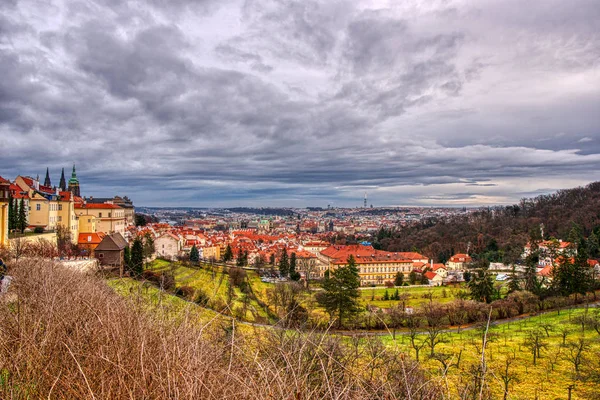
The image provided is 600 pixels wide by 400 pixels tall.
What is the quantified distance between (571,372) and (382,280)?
41.0m

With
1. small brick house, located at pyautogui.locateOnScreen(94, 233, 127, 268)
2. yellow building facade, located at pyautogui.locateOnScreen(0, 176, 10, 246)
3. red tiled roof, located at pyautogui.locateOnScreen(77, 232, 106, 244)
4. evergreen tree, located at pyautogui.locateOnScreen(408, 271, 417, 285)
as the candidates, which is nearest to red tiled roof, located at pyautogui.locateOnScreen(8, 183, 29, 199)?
red tiled roof, located at pyautogui.locateOnScreen(77, 232, 106, 244)

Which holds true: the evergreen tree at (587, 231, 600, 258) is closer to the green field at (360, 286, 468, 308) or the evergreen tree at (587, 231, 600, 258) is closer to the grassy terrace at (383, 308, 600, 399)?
the green field at (360, 286, 468, 308)

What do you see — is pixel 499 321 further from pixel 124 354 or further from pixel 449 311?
pixel 124 354

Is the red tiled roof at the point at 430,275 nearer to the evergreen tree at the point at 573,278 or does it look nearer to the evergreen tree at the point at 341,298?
the evergreen tree at the point at 573,278

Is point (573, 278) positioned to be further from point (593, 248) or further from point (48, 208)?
point (48, 208)

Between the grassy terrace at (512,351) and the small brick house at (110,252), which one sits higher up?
the small brick house at (110,252)

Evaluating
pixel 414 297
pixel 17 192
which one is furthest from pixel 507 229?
pixel 17 192

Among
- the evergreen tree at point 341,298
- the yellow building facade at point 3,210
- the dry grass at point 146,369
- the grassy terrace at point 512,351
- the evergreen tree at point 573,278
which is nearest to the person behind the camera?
the dry grass at point 146,369

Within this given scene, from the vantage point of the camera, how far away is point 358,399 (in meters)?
2.51

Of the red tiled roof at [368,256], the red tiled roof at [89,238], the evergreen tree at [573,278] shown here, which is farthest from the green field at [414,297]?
the red tiled roof at [89,238]

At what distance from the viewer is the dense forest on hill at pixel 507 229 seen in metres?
67.6

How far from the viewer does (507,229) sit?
76750mm

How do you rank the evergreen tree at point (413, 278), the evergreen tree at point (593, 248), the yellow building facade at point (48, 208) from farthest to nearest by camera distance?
the evergreen tree at point (593, 248) → the evergreen tree at point (413, 278) → the yellow building facade at point (48, 208)

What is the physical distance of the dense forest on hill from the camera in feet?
222
